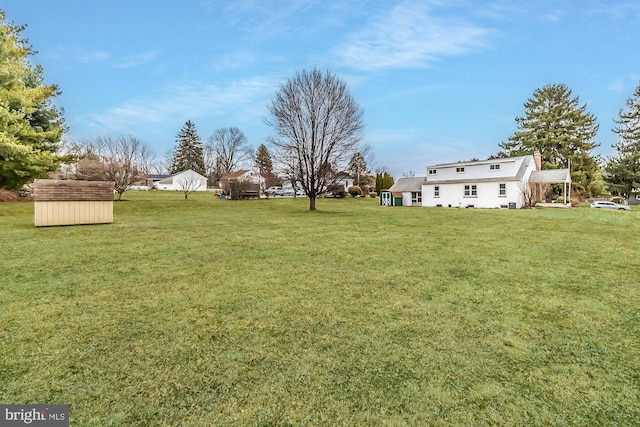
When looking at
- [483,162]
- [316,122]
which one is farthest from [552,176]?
[316,122]

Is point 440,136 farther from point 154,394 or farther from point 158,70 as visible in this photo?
point 154,394

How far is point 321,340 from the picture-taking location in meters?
2.80

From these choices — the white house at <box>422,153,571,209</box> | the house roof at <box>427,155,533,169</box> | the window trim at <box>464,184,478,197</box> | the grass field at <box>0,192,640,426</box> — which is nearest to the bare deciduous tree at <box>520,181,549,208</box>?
the white house at <box>422,153,571,209</box>

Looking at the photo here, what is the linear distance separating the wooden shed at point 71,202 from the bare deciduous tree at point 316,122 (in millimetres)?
11673

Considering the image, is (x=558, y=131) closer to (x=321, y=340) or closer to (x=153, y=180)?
(x=321, y=340)

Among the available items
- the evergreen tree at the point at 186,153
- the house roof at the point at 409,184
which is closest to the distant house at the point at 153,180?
the evergreen tree at the point at 186,153

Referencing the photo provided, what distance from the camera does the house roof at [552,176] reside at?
2670 centimetres

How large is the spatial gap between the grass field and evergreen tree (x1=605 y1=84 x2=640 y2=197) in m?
43.7

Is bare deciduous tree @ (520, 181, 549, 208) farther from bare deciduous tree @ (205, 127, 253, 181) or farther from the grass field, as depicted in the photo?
bare deciduous tree @ (205, 127, 253, 181)

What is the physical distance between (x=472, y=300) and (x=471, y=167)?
28683mm

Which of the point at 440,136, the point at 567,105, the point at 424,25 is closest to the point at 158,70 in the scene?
the point at 424,25

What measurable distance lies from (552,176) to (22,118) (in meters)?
37.8

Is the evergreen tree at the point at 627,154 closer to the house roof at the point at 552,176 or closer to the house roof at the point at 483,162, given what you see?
the house roof at the point at 552,176

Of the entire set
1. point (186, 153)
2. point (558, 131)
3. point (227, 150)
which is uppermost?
point (186, 153)
